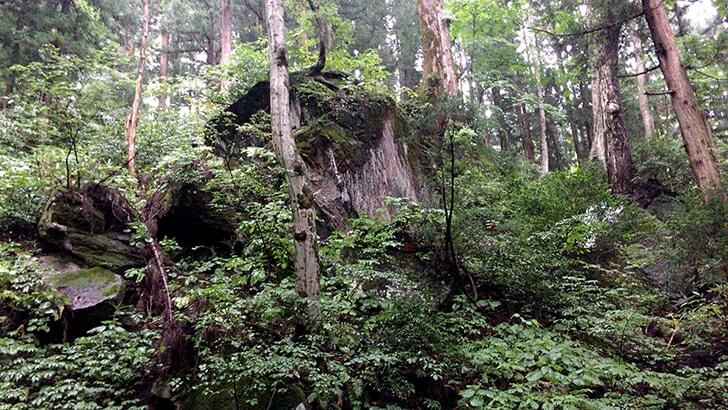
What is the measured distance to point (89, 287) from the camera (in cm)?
497

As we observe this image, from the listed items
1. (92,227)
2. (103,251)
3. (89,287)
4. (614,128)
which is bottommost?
(89,287)

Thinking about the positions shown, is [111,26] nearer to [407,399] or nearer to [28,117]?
[28,117]

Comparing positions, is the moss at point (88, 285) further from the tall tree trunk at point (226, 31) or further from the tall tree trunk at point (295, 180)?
the tall tree trunk at point (226, 31)

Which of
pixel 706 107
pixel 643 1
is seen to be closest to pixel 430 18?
pixel 643 1

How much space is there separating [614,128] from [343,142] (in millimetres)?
6685

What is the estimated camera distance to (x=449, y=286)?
5.37 metres

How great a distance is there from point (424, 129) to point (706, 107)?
15629 millimetres

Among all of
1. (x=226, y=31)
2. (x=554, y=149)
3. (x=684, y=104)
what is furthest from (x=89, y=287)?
(x=554, y=149)

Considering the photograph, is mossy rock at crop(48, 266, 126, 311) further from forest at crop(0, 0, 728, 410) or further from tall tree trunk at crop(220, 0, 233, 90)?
tall tree trunk at crop(220, 0, 233, 90)

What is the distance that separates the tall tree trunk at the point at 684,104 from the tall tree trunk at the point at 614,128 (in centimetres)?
169

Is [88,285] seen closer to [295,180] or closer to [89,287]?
[89,287]

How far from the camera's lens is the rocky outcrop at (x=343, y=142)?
23.4ft

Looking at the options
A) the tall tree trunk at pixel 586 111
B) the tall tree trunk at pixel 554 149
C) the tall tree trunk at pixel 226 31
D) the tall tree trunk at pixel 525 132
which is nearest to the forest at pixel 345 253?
the tall tree trunk at pixel 226 31

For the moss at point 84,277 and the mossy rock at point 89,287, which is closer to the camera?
the mossy rock at point 89,287
